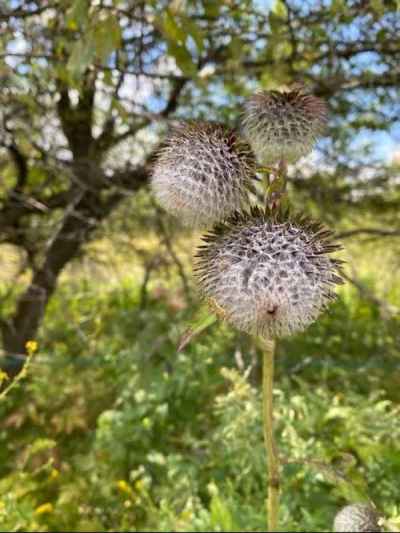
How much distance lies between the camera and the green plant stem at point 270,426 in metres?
1.46

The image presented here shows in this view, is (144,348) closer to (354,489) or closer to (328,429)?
(328,429)

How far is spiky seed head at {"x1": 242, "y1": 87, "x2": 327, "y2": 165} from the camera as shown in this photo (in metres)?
1.43

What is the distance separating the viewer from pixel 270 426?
150 centimetres

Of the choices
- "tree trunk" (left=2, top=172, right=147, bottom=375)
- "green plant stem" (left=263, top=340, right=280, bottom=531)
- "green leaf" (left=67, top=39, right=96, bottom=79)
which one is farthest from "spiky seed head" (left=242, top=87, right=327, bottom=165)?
"tree trunk" (left=2, top=172, right=147, bottom=375)

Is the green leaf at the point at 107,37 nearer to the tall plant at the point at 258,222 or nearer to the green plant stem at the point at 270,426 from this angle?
the tall plant at the point at 258,222

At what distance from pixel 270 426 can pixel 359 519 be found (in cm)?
33

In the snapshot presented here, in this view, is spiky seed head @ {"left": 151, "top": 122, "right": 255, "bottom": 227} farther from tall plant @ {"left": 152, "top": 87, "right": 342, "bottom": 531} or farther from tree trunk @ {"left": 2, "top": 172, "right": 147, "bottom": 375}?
tree trunk @ {"left": 2, "top": 172, "right": 147, "bottom": 375}

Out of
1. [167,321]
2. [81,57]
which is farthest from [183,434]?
[81,57]

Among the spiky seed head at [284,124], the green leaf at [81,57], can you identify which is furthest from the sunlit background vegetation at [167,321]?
the spiky seed head at [284,124]

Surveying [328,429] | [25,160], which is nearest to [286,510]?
[328,429]

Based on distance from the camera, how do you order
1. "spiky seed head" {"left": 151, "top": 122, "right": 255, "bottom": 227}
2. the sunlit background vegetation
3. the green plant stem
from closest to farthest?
"spiky seed head" {"left": 151, "top": 122, "right": 255, "bottom": 227} → the green plant stem → the sunlit background vegetation

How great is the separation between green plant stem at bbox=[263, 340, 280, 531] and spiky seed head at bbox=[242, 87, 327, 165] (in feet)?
1.45

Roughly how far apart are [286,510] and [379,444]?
19.6 inches

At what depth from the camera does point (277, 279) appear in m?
1.18
